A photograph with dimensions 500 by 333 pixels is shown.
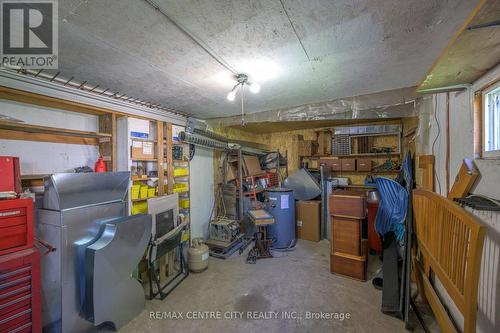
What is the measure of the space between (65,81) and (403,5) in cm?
271

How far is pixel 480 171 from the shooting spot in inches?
54.9

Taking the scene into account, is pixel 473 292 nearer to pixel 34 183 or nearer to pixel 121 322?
pixel 121 322

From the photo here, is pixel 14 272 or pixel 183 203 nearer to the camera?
pixel 14 272

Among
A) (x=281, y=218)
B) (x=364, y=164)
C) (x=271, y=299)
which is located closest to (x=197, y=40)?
(x=271, y=299)

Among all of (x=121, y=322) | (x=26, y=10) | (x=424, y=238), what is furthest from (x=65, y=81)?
(x=424, y=238)

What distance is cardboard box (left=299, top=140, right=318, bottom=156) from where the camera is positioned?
4844 millimetres

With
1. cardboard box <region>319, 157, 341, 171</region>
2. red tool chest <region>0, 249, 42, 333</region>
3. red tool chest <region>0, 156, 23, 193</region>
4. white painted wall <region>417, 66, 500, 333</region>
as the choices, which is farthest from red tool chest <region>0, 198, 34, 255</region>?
cardboard box <region>319, 157, 341, 171</region>

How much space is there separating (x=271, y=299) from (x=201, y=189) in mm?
2188

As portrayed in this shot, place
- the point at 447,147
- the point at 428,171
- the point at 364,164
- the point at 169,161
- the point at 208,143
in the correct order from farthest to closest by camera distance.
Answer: the point at 364,164
the point at 208,143
the point at 169,161
the point at 428,171
the point at 447,147

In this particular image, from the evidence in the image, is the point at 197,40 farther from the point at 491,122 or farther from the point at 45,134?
the point at 491,122

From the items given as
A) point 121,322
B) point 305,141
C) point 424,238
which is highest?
point 305,141

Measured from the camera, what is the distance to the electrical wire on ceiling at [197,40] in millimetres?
1097

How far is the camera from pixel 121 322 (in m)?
1.95

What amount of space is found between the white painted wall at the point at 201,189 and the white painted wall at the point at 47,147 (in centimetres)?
152
